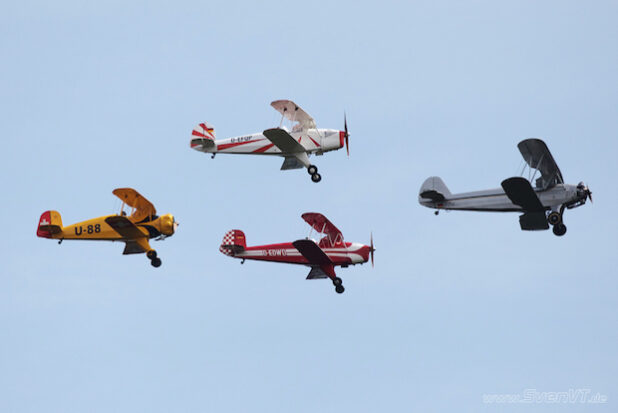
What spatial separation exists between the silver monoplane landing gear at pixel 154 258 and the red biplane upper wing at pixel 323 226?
20.0ft

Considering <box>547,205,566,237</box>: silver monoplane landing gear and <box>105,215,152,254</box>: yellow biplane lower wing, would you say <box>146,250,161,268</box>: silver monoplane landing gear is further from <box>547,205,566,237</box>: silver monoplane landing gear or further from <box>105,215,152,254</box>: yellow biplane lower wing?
<box>547,205,566,237</box>: silver monoplane landing gear

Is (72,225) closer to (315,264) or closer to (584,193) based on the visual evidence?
(315,264)

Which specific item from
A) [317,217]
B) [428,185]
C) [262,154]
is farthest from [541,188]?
[262,154]

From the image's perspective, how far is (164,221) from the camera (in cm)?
3762

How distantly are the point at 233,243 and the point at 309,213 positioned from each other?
397 cm

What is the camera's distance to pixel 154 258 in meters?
38.0

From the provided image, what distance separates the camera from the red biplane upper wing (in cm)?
4100

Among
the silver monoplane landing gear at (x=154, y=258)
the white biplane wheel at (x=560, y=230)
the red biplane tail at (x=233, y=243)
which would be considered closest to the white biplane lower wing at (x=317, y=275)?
the red biplane tail at (x=233, y=243)

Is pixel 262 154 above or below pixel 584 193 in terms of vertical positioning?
above

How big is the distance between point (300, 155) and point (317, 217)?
2.78 metres

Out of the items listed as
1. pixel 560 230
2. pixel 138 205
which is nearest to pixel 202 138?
pixel 138 205

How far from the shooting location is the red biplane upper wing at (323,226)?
41000 mm

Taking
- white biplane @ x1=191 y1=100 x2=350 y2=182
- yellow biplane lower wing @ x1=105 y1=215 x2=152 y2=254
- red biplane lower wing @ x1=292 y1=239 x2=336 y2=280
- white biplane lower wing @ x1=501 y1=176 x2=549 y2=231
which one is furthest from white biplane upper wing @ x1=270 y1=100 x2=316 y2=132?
white biplane lower wing @ x1=501 y1=176 x2=549 y2=231

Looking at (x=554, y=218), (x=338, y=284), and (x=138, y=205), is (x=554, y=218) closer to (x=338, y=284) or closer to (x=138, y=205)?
A: (x=338, y=284)
